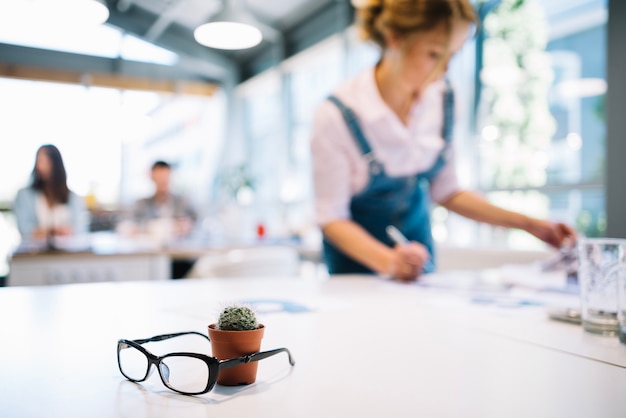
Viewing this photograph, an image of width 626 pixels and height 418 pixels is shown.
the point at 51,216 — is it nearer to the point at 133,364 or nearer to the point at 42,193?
the point at 42,193

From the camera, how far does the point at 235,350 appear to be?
562mm

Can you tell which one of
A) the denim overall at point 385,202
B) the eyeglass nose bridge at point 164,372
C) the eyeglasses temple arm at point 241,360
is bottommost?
the eyeglass nose bridge at point 164,372

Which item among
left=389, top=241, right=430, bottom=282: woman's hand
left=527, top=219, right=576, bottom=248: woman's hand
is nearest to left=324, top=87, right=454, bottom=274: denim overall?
left=389, top=241, right=430, bottom=282: woman's hand

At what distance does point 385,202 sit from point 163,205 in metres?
3.42

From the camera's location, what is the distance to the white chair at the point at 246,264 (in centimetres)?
205

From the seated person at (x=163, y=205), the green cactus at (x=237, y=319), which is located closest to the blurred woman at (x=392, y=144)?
the green cactus at (x=237, y=319)

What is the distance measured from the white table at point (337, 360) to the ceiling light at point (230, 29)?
2.36m

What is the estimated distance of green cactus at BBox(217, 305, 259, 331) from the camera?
0.57 m

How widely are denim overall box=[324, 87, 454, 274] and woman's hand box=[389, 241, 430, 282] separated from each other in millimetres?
248

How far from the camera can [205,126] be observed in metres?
8.83

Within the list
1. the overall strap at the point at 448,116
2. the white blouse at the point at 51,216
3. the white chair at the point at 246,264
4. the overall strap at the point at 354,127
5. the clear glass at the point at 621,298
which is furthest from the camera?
the white blouse at the point at 51,216

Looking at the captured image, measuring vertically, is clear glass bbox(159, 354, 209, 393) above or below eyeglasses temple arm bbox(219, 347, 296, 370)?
below

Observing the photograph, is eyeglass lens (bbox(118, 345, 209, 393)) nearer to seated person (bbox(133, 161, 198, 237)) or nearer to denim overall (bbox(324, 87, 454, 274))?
denim overall (bbox(324, 87, 454, 274))

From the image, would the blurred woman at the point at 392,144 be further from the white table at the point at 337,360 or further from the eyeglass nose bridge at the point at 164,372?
the eyeglass nose bridge at the point at 164,372
